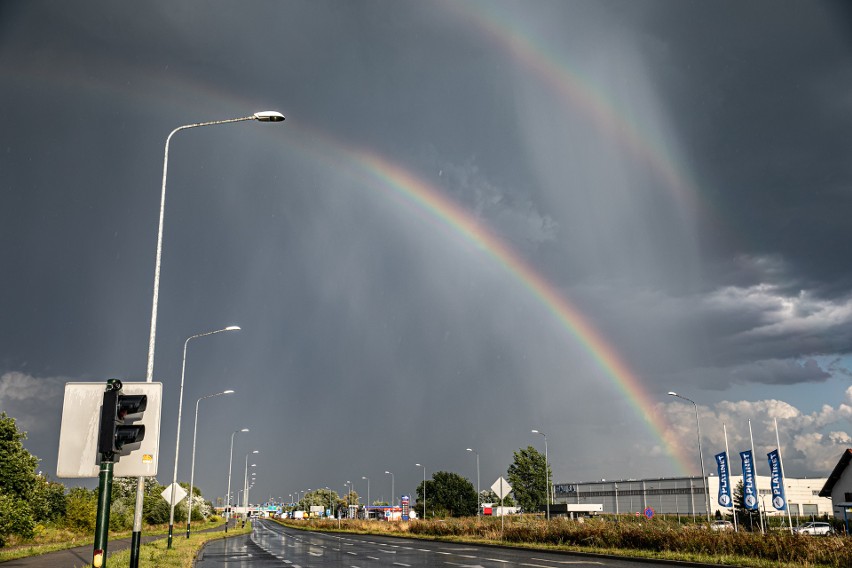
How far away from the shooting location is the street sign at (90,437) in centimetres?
967

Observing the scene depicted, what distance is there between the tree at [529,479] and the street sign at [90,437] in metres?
127

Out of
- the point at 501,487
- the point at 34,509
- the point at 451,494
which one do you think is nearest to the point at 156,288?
the point at 501,487

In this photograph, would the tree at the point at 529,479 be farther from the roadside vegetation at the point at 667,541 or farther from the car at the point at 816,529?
the roadside vegetation at the point at 667,541

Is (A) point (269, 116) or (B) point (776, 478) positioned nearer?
(A) point (269, 116)

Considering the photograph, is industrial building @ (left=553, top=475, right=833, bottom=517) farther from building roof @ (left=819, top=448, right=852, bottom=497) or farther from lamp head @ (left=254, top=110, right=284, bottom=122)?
lamp head @ (left=254, top=110, right=284, bottom=122)

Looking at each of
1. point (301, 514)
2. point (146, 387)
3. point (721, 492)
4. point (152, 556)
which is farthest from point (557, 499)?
point (146, 387)

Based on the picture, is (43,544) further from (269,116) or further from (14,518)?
(269,116)

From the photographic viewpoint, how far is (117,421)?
9.54 m

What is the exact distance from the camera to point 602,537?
3819 cm

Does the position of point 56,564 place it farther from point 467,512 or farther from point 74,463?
point 467,512

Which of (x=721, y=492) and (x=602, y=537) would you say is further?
(x=721, y=492)

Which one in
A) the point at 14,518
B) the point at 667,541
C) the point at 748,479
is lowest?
the point at 667,541

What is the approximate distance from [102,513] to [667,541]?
30.0 m

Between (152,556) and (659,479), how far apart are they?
414ft
